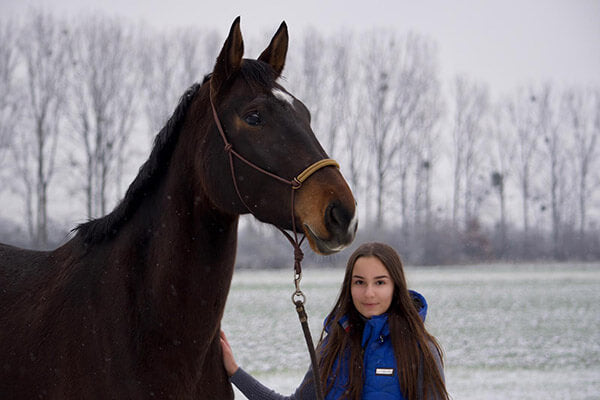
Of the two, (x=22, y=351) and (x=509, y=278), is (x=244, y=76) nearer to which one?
(x=22, y=351)

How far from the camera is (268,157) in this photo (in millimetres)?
2350

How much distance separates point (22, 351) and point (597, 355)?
9.72 metres

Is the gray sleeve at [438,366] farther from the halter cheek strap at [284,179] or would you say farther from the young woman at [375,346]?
the halter cheek strap at [284,179]

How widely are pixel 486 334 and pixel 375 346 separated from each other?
1005 cm

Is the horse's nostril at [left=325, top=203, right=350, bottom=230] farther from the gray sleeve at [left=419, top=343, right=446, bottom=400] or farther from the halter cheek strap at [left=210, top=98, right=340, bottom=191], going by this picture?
the gray sleeve at [left=419, top=343, right=446, bottom=400]

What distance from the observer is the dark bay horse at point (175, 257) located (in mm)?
2309

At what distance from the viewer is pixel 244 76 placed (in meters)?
2.52

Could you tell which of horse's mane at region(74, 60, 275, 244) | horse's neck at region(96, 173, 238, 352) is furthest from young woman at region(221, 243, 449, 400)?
horse's mane at region(74, 60, 275, 244)

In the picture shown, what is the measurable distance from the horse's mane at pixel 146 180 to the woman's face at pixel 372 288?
1.12 meters

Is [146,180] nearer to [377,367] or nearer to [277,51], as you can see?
[277,51]

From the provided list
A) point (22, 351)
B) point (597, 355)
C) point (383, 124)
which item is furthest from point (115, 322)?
point (383, 124)

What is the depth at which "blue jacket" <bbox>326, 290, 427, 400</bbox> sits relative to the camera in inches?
110

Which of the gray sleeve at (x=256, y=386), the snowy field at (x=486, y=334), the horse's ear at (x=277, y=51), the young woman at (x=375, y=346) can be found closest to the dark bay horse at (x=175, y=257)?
the horse's ear at (x=277, y=51)

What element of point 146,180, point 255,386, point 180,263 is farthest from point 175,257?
point 255,386
